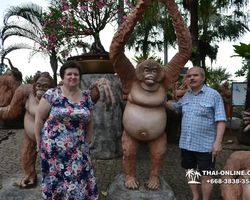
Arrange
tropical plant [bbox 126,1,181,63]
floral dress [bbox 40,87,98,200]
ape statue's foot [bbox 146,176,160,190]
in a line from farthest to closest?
tropical plant [bbox 126,1,181,63] < ape statue's foot [bbox 146,176,160,190] < floral dress [bbox 40,87,98,200]

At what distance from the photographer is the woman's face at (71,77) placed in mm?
1887

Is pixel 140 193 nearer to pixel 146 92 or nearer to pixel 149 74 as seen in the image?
pixel 146 92

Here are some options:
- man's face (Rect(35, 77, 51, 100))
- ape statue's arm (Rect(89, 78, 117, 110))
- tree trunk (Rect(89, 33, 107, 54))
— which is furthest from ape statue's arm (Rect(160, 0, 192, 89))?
tree trunk (Rect(89, 33, 107, 54))

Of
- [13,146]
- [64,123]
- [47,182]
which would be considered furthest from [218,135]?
[13,146]

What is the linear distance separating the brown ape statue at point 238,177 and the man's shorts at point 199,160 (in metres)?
0.17

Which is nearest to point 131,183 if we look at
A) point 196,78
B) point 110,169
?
point 196,78

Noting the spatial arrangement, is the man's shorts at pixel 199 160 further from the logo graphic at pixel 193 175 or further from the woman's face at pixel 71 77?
the woman's face at pixel 71 77

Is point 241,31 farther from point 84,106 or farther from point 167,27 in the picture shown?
point 84,106

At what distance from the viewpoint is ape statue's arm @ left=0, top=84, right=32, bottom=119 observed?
2.38m

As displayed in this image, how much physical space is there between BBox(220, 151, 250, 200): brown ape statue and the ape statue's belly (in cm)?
74

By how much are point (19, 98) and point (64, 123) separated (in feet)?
2.75

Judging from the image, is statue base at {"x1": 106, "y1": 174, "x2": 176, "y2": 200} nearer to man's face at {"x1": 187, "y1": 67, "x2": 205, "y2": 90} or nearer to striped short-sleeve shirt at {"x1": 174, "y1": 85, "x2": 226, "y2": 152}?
striped short-sleeve shirt at {"x1": 174, "y1": 85, "x2": 226, "y2": 152}

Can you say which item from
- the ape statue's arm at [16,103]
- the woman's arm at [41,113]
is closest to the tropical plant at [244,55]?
the woman's arm at [41,113]

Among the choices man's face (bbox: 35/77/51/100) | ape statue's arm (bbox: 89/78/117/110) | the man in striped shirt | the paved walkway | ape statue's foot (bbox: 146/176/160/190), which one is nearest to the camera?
ape statue's arm (bbox: 89/78/117/110)
